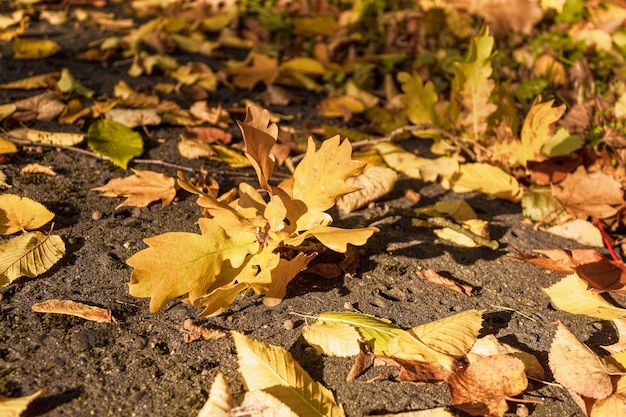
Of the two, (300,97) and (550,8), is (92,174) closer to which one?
(300,97)

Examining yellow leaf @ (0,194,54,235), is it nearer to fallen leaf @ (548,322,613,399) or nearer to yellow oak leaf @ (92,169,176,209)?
yellow oak leaf @ (92,169,176,209)

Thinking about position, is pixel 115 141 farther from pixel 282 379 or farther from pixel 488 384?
pixel 488 384

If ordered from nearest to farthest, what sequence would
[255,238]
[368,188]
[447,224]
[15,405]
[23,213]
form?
[15,405] → [255,238] → [23,213] → [447,224] → [368,188]

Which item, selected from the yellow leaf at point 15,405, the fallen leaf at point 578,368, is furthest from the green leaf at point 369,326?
the yellow leaf at point 15,405

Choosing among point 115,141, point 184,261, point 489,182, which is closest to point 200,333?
point 184,261

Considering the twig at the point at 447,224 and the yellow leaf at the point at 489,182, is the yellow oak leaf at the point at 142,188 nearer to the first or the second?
the twig at the point at 447,224

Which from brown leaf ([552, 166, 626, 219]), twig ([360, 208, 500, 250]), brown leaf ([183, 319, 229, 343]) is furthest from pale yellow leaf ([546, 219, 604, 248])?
brown leaf ([183, 319, 229, 343])

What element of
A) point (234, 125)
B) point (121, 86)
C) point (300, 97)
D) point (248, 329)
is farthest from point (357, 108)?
point (248, 329)
